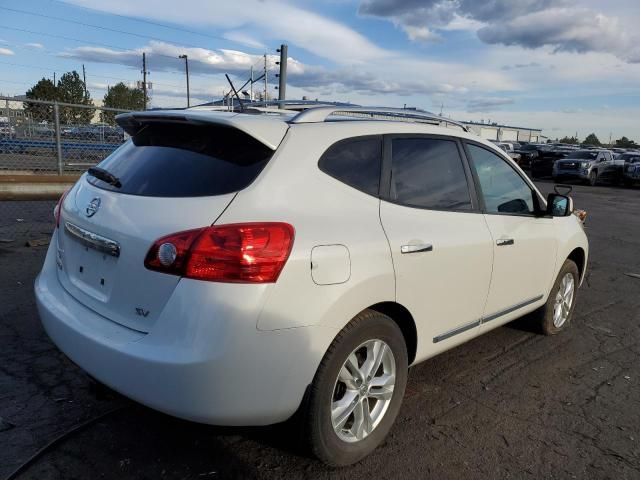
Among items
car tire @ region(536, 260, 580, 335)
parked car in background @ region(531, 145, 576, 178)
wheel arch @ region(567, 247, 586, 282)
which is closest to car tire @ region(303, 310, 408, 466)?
car tire @ region(536, 260, 580, 335)

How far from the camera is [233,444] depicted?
9.54 ft

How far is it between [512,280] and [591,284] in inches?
138

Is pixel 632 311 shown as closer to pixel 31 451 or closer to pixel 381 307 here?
pixel 381 307

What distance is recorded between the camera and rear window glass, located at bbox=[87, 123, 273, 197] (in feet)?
8.11

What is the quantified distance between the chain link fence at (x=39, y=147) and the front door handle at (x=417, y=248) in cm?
757

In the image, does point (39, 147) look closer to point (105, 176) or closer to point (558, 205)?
point (105, 176)

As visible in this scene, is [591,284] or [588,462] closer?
[588,462]

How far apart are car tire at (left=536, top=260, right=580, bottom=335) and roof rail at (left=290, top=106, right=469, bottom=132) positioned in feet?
5.40

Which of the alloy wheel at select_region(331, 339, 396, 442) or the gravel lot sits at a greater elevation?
the alloy wheel at select_region(331, 339, 396, 442)

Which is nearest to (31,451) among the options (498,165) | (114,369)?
(114,369)

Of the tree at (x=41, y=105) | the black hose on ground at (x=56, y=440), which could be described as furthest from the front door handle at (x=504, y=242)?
the tree at (x=41, y=105)

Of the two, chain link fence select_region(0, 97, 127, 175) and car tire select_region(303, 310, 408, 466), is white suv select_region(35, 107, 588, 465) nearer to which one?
car tire select_region(303, 310, 408, 466)

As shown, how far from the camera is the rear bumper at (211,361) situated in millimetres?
2197

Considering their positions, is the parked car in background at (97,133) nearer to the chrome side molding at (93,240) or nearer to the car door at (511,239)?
the chrome side molding at (93,240)
